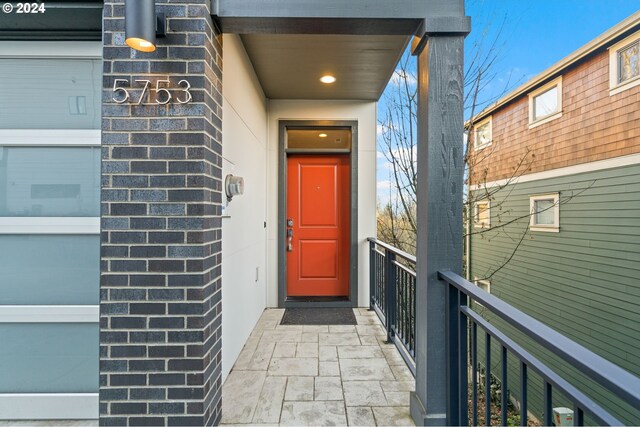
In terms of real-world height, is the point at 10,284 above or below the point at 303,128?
below

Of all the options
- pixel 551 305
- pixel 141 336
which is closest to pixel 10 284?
pixel 141 336

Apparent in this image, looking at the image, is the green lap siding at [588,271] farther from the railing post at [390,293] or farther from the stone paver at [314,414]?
the stone paver at [314,414]

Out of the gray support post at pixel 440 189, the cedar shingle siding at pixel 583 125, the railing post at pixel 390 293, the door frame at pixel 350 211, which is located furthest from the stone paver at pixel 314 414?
the cedar shingle siding at pixel 583 125

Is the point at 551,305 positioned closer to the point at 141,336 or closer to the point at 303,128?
the point at 303,128

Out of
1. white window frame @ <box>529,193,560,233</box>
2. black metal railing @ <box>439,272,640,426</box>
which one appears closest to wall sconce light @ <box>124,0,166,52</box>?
black metal railing @ <box>439,272,640,426</box>

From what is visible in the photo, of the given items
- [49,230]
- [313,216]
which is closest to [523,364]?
[49,230]

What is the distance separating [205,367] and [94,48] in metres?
1.87

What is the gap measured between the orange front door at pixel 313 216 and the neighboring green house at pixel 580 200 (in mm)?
1931

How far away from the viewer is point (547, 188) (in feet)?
19.7

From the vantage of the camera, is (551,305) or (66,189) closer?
(66,189)

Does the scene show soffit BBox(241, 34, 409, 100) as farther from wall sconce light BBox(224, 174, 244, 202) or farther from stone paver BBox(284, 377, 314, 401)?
stone paver BBox(284, 377, 314, 401)

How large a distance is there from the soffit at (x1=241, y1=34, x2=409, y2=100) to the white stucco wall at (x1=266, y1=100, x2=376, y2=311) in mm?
161

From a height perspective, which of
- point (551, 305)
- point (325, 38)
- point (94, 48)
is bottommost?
point (551, 305)

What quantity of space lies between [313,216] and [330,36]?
88.6 inches
